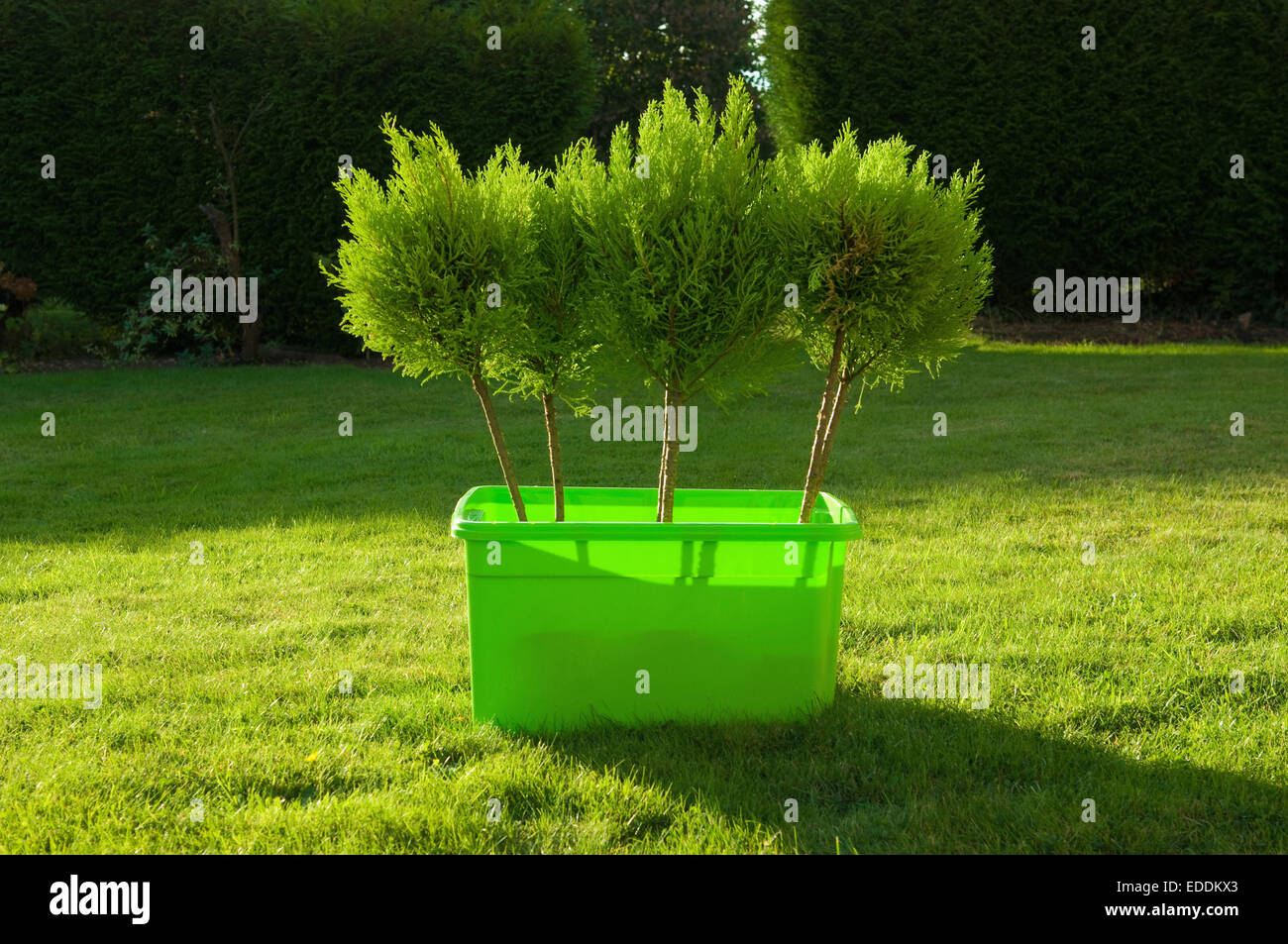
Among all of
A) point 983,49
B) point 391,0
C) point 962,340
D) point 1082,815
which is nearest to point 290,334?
point 391,0

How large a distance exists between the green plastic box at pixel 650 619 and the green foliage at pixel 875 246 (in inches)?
21.1

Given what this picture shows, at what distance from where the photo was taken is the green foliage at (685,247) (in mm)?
2816

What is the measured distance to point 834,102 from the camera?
11.0 metres

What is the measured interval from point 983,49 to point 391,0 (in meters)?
5.71

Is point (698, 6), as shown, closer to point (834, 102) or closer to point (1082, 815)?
point (834, 102)

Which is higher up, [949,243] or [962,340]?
[949,243]

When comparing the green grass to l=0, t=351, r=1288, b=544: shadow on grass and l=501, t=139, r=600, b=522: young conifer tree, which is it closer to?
l=0, t=351, r=1288, b=544: shadow on grass

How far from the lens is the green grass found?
2.48m

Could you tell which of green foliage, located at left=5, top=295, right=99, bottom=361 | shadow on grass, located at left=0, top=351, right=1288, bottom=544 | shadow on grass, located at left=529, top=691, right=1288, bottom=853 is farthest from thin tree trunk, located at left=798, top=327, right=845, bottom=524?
green foliage, located at left=5, top=295, right=99, bottom=361

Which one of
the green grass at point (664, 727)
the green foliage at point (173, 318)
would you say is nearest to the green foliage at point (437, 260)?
the green grass at point (664, 727)

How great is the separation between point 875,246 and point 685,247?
0.48 m

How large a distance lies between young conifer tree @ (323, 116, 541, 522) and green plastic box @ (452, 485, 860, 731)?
0.50m
